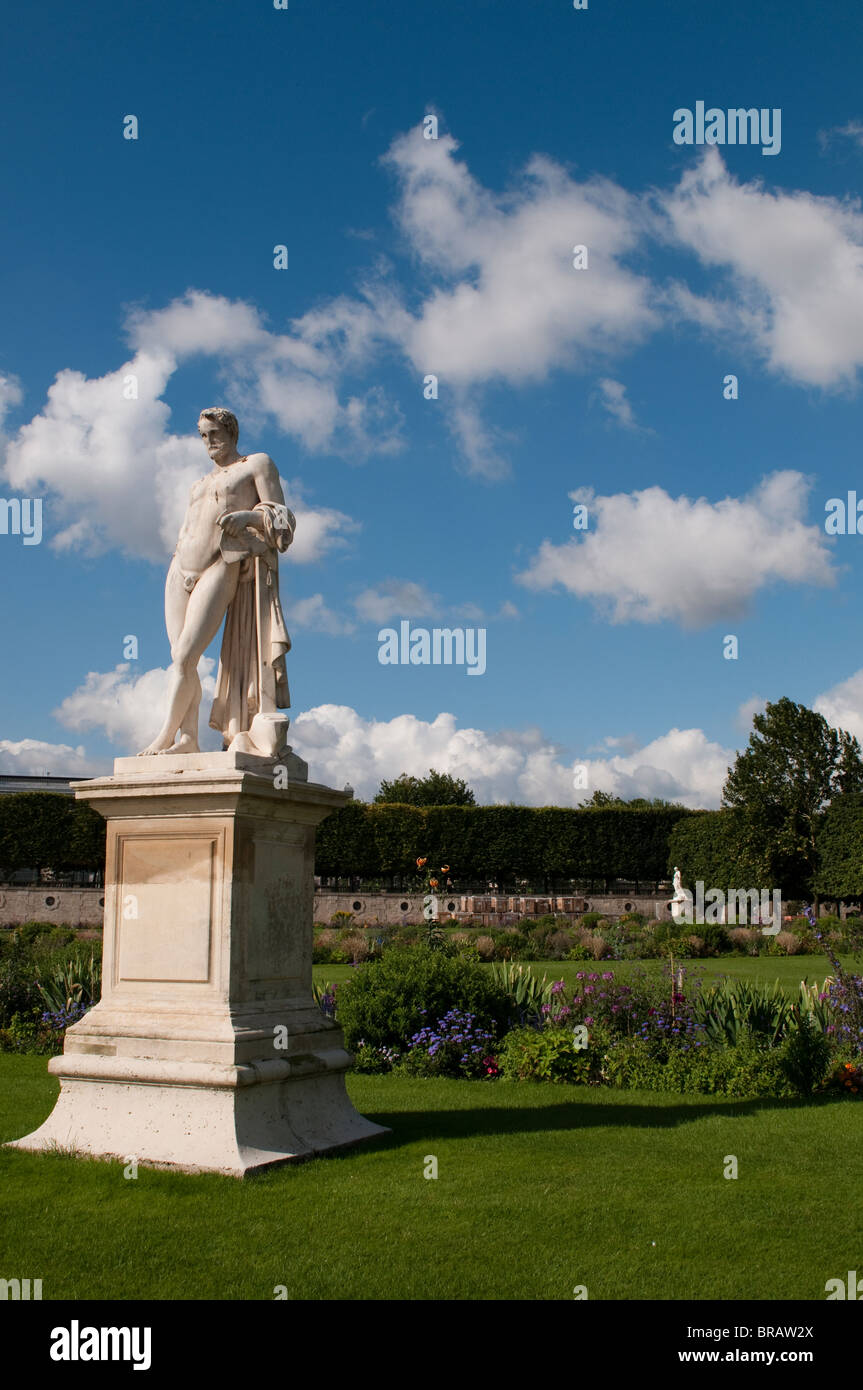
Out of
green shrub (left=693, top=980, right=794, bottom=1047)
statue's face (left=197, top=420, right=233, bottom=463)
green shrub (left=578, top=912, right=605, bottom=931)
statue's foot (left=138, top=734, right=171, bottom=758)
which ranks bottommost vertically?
green shrub (left=578, top=912, right=605, bottom=931)

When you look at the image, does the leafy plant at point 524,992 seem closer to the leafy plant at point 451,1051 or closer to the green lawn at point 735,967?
the leafy plant at point 451,1051

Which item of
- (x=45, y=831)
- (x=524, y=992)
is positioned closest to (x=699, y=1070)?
(x=524, y=992)

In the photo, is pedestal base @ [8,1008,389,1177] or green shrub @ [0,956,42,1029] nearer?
pedestal base @ [8,1008,389,1177]

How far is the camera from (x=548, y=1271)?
14.2 ft

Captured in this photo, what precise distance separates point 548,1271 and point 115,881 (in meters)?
3.31

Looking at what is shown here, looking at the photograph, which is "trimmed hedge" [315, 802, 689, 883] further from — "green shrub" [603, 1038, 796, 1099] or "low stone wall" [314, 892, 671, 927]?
"green shrub" [603, 1038, 796, 1099]

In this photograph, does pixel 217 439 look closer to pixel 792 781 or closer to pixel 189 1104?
pixel 189 1104

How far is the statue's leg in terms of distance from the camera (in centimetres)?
676

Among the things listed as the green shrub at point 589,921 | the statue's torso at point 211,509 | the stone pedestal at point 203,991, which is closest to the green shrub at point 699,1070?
the stone pedestal at point 203,991

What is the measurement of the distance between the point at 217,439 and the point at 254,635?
4.23 ft

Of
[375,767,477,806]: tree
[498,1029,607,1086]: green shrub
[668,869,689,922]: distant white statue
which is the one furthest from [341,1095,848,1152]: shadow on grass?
[375,767,477,806]: tree

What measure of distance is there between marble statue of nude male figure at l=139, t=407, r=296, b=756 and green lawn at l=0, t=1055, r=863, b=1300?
2.54m
